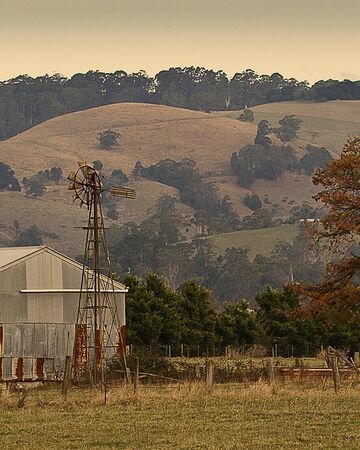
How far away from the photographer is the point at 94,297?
54281mm

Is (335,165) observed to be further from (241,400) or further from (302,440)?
(302,440)

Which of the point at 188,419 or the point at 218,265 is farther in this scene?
the point at 218,265

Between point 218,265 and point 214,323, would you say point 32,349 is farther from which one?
point 218,265

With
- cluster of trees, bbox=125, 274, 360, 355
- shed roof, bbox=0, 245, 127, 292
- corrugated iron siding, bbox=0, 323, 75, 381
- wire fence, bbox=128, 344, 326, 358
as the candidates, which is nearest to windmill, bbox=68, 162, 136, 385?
corrugated iron siding, bbox=0, 323, 75, 381

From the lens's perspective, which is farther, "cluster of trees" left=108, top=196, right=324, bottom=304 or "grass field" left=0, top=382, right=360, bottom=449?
"cluster of trees" left=108, top=196, right=324, bottom=304

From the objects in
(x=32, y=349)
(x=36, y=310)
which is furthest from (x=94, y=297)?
(x=36, y=310)

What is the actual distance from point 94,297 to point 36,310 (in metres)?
3.77

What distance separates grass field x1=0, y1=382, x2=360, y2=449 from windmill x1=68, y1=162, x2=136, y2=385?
9204 mm

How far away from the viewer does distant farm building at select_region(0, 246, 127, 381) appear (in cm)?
5425

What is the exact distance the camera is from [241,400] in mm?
34875

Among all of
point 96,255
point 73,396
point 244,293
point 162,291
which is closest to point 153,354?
point 96,255

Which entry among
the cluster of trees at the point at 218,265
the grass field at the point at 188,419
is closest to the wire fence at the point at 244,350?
the grass field at the point at 188,419

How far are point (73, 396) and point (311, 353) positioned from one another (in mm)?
39429

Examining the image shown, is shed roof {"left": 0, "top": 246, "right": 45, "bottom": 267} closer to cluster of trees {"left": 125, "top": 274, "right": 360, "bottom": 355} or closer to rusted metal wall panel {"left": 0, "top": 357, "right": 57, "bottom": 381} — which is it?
rusted metal wall panel {"left": 0, "top": 357, "right": 57, "bottom": 381}
